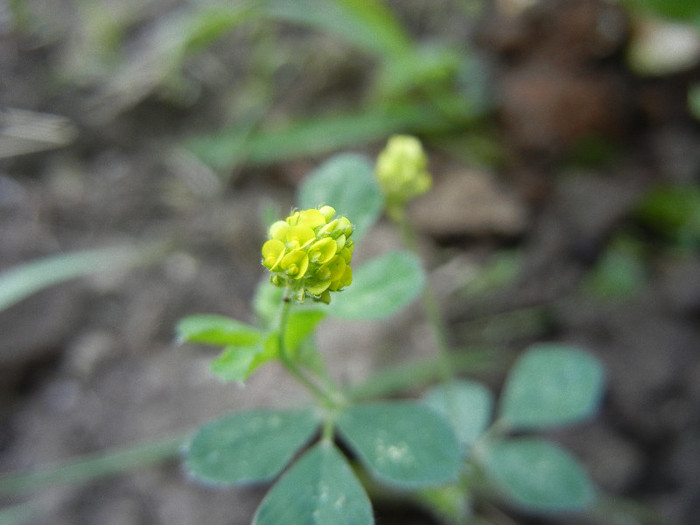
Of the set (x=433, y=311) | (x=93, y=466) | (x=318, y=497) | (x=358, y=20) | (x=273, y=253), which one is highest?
(x=358, y=20)

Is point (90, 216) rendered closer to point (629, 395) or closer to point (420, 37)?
point (420, 37)

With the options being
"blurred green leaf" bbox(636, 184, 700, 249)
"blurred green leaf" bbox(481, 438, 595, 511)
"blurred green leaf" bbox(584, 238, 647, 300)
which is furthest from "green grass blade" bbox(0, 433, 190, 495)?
"blurred green leaf" bbox(636, 184, 700, 249)

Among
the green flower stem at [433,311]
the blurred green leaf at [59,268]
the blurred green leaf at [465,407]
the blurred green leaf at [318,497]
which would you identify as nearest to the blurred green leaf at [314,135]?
the green flower stem at [433,311]

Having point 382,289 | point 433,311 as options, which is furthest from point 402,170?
point 433,311

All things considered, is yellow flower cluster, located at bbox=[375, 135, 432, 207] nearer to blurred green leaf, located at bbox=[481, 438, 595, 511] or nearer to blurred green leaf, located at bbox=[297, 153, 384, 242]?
blurred green leaf, located at bbox=[297, 153, 384, 242]

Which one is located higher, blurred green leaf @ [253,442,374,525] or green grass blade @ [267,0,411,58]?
green grass blade @ [267,0,411,58]

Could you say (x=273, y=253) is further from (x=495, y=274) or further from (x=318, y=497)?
(x=495, y=274)
